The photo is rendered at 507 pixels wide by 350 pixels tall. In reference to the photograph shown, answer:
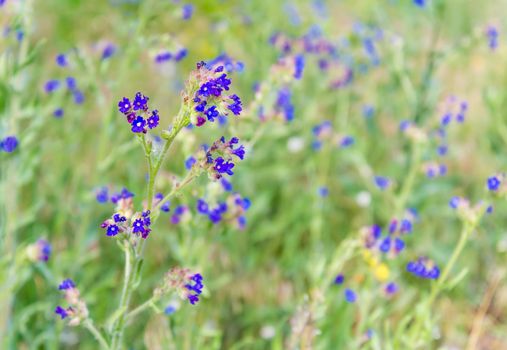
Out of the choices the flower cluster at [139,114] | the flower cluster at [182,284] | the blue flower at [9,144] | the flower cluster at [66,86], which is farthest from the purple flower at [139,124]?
the flower cluster at [66,86]

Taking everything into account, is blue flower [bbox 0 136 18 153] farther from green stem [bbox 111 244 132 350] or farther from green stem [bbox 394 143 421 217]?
green stem [bbox 394 143 421 217]

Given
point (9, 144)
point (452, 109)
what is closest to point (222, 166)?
point (9, 144)

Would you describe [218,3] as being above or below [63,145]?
above

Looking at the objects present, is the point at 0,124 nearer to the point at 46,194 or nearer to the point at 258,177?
the point at 46,194

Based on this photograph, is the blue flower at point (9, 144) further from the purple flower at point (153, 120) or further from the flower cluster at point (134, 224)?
the purple flower at point (153, 120)

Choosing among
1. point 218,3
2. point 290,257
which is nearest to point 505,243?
point 290,257

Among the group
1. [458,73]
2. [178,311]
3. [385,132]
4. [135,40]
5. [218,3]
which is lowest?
[178,311]
